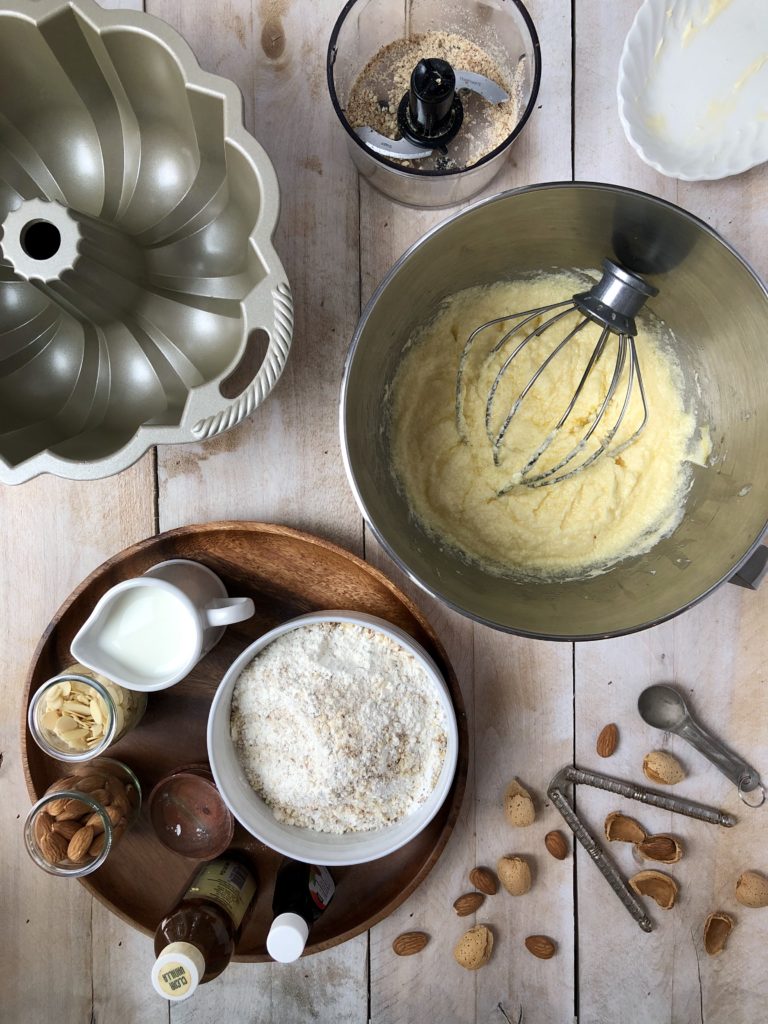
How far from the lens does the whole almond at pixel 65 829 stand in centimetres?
79

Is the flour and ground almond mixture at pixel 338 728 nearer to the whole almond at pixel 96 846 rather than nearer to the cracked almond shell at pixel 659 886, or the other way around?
the whole almond at pixel 96 846

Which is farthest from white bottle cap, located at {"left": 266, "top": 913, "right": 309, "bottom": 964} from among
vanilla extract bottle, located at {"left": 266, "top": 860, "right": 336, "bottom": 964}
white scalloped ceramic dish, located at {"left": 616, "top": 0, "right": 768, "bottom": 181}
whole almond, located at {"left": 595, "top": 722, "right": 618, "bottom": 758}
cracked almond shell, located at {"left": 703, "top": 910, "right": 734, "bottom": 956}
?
white scalloped ceramic dish, located at {"left": 616, "top": 0, "right": 768, "bottom": 181}

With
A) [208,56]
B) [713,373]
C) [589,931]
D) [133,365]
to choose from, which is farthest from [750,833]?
[208,56]

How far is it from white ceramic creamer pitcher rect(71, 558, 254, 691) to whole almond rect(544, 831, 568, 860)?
47 centimetres

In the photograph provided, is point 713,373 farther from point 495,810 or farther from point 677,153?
point 495,810

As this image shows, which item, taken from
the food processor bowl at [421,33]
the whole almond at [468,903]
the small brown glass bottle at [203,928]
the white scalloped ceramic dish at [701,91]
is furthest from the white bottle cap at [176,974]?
the white scalloped ceramic dish at [701,91]

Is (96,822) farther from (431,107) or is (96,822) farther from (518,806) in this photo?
(431,107)

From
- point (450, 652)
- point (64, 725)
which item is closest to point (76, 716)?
point (64, 725)

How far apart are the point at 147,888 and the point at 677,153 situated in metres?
1.05

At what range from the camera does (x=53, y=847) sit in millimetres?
788

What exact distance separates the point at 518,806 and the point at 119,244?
77 centimetres

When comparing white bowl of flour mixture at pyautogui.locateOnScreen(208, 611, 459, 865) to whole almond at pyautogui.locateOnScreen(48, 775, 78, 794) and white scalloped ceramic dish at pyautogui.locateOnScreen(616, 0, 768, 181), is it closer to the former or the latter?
whole almond at pyautogui.locateOnScreen(48, 775, 78, 794)

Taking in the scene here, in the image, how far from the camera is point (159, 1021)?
3.15ft

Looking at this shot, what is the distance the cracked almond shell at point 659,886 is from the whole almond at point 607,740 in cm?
16
